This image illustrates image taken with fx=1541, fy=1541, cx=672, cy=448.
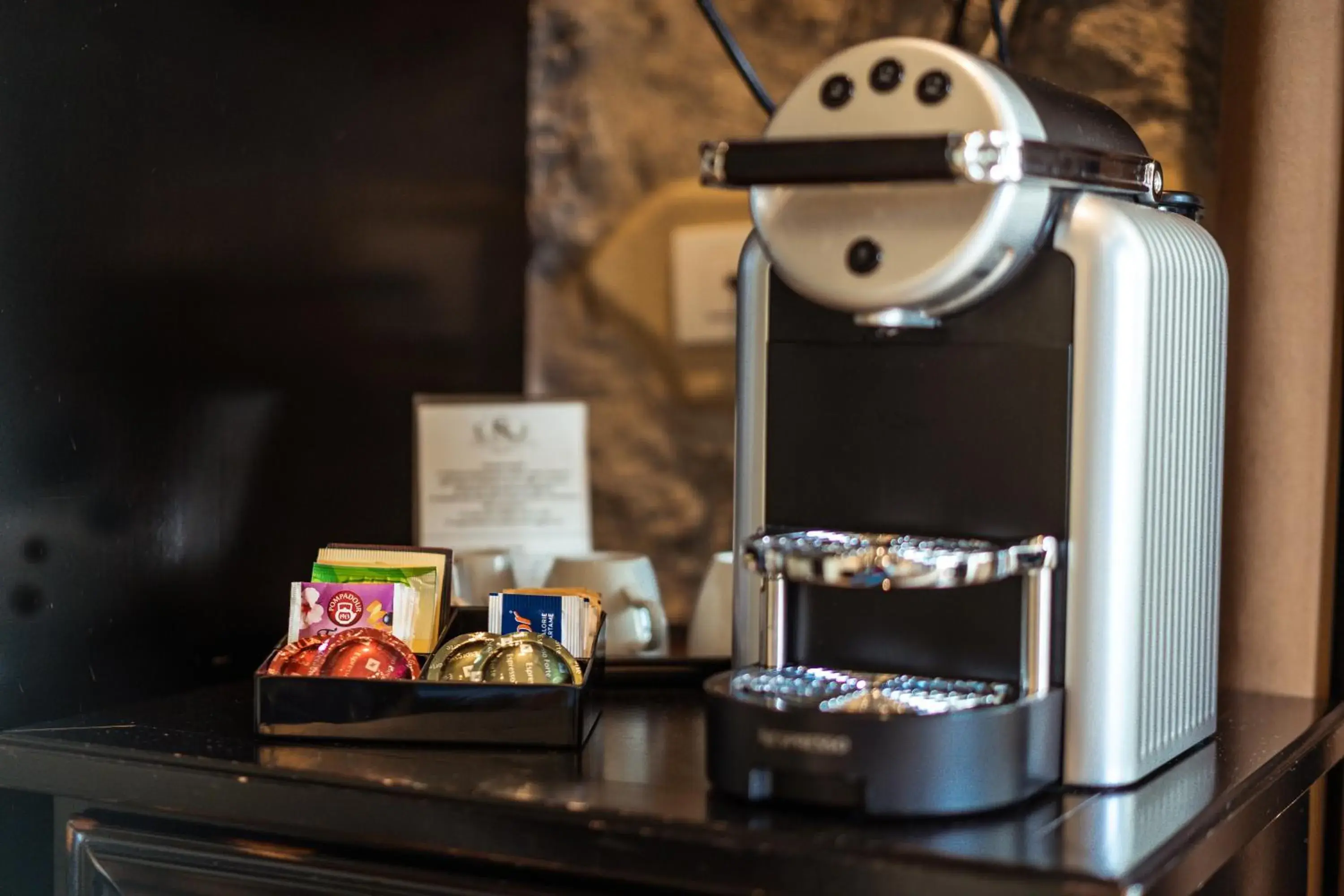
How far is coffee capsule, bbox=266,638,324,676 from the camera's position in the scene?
0.96 m

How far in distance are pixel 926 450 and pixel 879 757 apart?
196 mm

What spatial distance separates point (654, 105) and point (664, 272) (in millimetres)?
165

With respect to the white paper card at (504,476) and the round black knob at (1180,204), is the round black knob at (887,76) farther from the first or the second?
the white paper card at (504,476)

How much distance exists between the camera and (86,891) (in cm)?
94

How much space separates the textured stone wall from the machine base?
663 millimetres

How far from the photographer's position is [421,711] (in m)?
0.94

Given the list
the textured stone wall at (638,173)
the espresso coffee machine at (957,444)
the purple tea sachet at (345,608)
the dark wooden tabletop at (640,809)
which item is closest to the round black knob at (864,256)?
the espresso coffee machine at (957,444)

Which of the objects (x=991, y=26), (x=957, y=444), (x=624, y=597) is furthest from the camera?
(x=991, y=26)

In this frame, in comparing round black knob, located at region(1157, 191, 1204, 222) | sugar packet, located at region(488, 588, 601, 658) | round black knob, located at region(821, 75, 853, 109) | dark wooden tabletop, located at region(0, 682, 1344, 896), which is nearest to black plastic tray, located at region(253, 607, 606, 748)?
dark wooden tabletop, located at region(0, 682, 1344, 896)

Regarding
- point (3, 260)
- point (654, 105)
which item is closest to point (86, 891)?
point (3, 260)

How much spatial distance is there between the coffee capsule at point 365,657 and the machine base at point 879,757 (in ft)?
0.78

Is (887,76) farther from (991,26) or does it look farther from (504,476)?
(504,476)

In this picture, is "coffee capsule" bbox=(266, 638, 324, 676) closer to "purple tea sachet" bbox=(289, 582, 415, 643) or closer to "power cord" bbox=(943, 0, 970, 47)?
"purple tea sachet" bbox=(289, 582, 415, 643)

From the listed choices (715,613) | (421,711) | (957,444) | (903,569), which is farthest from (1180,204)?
(421,711)
